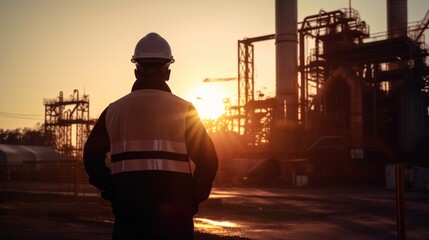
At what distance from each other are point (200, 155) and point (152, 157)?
0.91ft

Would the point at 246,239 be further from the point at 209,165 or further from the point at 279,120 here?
the point at 279,120

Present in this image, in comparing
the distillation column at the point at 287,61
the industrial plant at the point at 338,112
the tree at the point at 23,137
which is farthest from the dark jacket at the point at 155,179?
the tree at the point at 23,137

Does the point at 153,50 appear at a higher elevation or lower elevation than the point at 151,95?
higher

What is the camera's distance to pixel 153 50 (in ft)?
10.7

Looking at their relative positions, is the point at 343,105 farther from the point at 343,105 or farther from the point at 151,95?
the point at 151,95

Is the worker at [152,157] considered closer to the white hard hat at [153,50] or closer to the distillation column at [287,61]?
the white hard hat at [153,50]

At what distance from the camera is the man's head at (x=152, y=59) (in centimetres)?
325

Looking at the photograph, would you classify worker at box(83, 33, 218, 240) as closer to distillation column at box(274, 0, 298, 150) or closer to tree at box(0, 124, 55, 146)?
distillation column at box(274, 0, 298, 150)

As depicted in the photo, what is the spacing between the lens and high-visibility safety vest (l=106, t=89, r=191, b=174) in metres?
2.99

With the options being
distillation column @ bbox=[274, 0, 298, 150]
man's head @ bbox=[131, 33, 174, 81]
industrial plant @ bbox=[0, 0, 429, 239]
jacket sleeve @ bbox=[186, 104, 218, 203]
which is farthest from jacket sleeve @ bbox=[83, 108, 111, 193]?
distillation column @ bbox=[274, 0, 298, 150]

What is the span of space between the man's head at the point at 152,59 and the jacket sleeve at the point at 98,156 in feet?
1.10

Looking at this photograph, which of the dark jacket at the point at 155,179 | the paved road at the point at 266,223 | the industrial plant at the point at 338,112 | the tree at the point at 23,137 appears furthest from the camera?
the tree at the point at 23,137

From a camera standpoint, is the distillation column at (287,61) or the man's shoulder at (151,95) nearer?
the man's shoulder at (151,95)

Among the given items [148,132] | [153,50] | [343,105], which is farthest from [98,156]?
[343,105]
